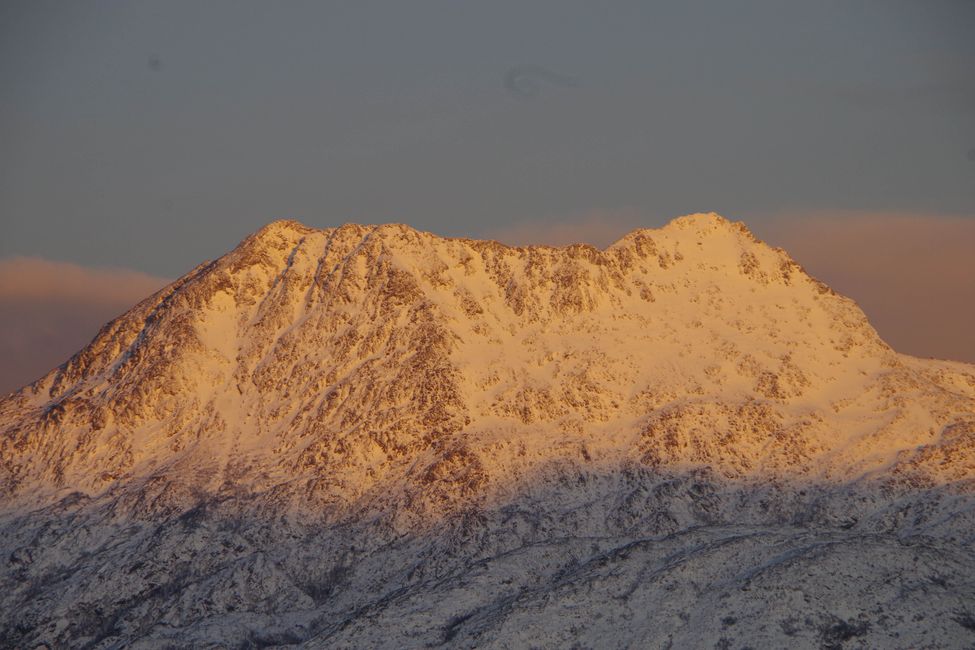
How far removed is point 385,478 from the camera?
18175 cm

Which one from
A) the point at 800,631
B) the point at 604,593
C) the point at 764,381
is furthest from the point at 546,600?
the point at 764,381

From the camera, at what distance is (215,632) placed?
6181 inches

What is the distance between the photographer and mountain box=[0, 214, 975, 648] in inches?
5433

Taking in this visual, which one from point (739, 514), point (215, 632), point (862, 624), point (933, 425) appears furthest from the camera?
point (933, 425)

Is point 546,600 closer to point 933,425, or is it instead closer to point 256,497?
point 256,497

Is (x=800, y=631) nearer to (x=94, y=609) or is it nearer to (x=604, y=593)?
(x=604, y=593)

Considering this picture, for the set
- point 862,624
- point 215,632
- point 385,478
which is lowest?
point 862,624

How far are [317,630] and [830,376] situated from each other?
2894 inches

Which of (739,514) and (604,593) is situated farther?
(739,514)

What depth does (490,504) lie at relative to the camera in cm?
17488

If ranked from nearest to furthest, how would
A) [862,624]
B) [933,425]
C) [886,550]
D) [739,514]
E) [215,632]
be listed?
1. [862,624]
2. [886,550]
3. [215,632]
4. [739,514]
5. [933,425]

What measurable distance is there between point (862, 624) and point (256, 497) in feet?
246

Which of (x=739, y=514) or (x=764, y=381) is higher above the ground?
(x=764, y=381)

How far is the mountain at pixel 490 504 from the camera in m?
138
